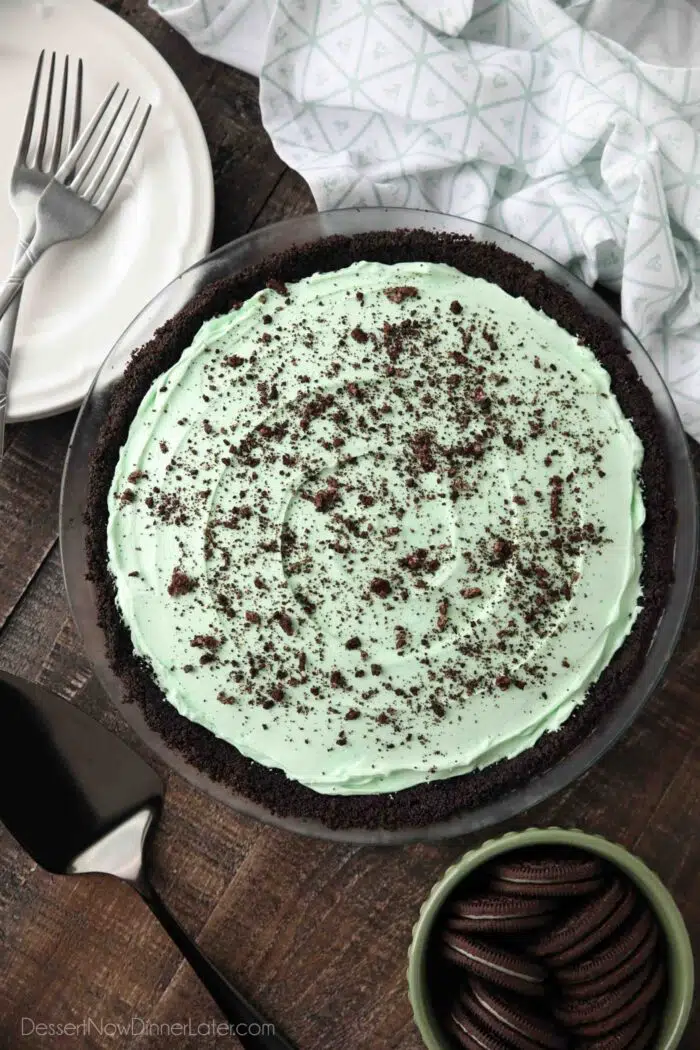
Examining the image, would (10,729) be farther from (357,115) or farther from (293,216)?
(357,115)

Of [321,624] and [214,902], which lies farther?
[214,902]

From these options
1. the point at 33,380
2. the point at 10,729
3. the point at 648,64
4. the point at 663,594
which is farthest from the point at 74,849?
the point at 648,64

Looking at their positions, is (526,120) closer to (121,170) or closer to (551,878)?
(121,170)

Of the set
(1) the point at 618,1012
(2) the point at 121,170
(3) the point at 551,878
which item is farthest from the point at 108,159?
(1) the point at 618,1012

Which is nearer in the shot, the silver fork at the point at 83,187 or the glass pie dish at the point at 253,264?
the glass pie dish at the point at 253,264

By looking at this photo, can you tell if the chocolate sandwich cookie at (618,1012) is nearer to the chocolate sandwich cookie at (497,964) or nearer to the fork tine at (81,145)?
the chocolate sandwich cookie at (497,964)

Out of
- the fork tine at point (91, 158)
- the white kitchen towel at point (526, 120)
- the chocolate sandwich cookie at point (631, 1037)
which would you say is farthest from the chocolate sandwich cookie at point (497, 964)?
the fork tine at point (91, 158)
